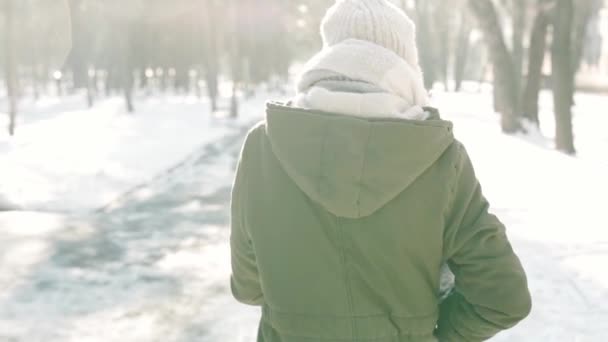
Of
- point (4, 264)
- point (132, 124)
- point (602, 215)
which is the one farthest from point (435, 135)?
point (132, 124)

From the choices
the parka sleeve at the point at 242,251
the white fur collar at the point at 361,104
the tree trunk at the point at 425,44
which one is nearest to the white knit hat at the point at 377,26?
the white fur collar at the point at 361,104

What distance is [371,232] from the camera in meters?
1.62

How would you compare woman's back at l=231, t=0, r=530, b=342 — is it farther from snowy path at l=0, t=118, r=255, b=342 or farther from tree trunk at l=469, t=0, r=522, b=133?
tree trunk at l=469, t=0, r=522, b=133

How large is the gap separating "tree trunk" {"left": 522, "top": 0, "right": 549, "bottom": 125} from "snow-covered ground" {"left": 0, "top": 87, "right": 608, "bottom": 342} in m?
5.03

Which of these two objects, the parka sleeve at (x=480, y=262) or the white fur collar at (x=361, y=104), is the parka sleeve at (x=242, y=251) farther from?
the parka sleeve at (x=480, y=262)

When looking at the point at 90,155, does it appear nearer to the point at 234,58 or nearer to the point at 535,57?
the point at 535,57

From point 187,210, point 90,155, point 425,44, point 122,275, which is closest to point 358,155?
point 122,275

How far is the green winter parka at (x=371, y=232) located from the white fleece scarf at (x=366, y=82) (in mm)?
47

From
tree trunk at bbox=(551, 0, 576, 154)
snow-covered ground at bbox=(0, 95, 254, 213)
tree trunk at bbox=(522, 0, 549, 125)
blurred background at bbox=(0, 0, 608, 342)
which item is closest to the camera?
blurred background at bbox=(0, 0, 608, 342)

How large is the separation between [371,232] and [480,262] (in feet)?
0.88

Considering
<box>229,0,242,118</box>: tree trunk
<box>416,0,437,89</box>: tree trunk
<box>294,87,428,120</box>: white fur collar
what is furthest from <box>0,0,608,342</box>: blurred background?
<box>416,0,437,89</box>: tree trunk

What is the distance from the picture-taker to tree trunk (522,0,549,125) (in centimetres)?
1689

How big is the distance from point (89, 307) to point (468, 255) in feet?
13.9

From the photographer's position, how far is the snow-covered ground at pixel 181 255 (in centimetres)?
477
